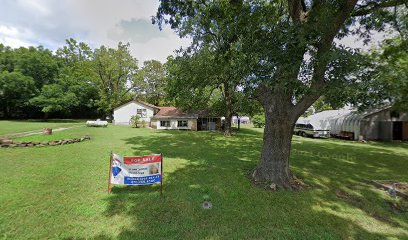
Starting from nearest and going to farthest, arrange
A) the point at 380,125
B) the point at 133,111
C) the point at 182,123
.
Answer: the point at 380,125 → the point at 182,123 → the point at 133,111

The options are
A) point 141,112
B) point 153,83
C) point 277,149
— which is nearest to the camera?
point 277,149

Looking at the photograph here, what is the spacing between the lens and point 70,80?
39.4 meters

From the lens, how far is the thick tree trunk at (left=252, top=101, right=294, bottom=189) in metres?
6.86

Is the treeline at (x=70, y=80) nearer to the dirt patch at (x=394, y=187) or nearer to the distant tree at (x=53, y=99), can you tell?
the distant tree at (x=53, y=99)

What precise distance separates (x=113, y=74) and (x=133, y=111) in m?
11.3

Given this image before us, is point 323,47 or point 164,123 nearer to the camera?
point 323,47

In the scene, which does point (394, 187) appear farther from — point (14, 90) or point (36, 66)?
point (36, 66)

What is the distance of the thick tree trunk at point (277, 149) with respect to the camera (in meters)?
6.86

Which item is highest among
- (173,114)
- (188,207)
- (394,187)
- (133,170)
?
(173,114)

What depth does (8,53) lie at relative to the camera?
1481 inches

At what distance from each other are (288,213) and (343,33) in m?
7.59

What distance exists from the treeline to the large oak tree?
37.3 meters

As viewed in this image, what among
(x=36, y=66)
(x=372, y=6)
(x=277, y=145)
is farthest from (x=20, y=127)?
(x=372, y=6)

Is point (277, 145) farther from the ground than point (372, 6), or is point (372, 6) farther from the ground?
point (372, 6)
